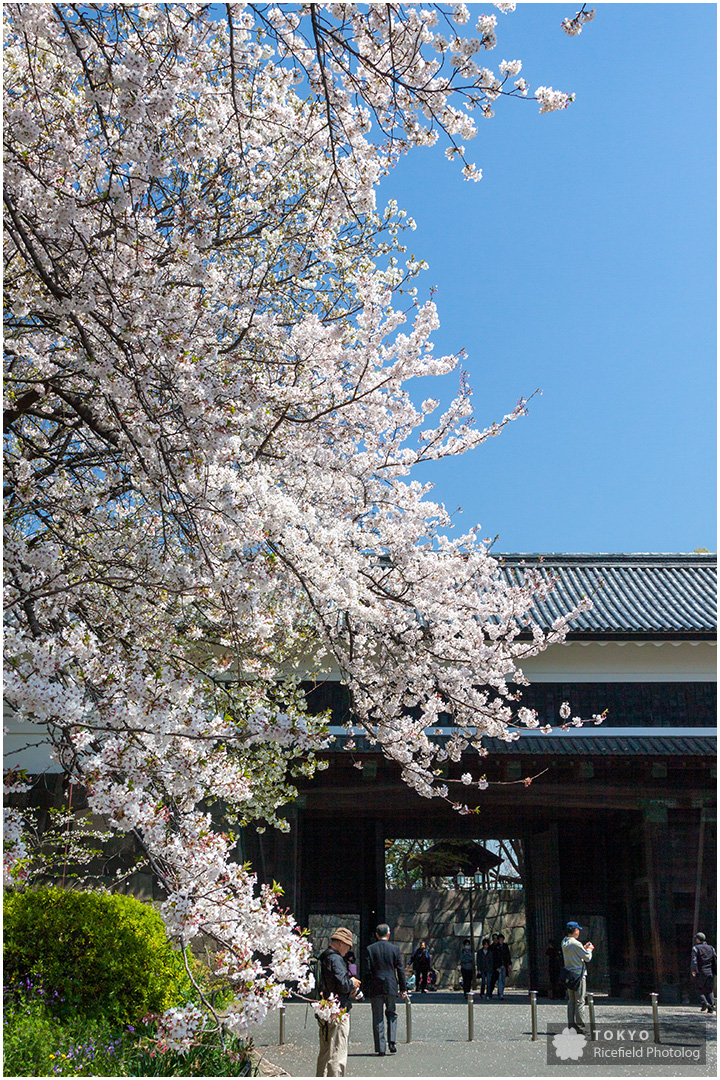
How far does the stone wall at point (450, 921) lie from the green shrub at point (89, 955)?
22094mm

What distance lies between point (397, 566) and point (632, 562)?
50.1 feet

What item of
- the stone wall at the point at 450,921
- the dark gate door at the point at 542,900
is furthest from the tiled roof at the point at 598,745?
the stone wall at the point at 450,921

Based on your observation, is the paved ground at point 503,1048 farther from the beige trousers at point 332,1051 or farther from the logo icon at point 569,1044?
the beige trousers at point 332,1051

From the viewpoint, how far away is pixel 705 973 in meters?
13.1

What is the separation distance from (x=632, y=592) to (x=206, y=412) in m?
16.7

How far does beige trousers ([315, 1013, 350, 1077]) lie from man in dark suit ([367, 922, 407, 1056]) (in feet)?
7.49

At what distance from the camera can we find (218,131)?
5008mm

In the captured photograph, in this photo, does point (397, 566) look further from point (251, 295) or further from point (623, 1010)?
point (623, 1010)

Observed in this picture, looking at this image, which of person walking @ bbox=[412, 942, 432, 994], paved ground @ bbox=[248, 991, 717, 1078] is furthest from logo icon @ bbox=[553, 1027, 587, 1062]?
person walking @ bbox=[412, 942, 432, 994]

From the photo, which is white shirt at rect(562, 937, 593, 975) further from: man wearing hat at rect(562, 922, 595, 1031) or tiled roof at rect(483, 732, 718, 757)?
tiled roof at rect(483, 732, 718, 757)

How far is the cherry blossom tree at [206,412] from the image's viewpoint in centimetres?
404

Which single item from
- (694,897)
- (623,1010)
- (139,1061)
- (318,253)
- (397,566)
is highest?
(318,253)

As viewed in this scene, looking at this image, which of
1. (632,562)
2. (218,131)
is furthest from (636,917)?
(218,131)

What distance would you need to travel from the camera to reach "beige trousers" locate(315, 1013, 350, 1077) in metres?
7.29
